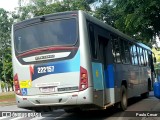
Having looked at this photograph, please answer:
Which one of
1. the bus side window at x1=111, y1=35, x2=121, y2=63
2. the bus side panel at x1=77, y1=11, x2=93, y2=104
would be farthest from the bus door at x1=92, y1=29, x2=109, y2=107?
the bus side window at x1=111, y1=35, x2=121, y2=63

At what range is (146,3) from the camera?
1429cm

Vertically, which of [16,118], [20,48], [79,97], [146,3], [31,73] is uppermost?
[146,3]

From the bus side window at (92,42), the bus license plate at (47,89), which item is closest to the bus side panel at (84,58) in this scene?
the bus side window at (92,42)

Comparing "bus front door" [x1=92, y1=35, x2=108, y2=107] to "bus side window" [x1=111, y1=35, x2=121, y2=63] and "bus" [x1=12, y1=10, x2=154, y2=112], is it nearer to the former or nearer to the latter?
"bus" [x1=12, y1=10, x2=154, y2=112]

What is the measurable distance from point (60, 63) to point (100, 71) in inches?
57.8

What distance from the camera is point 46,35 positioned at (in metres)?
10.7

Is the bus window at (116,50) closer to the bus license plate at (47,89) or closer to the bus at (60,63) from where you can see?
the bus at (60,63)

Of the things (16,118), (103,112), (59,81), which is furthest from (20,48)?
(103,112)

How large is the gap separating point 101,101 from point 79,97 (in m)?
1.17

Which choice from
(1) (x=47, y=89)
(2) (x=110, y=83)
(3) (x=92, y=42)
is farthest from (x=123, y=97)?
(1) (x=47, y=89)

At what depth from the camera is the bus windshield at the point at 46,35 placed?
1043 cm

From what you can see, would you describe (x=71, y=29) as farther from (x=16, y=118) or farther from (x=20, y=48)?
(x=16, y=118)

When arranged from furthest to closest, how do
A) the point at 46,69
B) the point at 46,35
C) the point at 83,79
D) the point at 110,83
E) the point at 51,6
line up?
the point at 51,6 → the point at 110,83 → the point at 46,35 → the point at 46,69 → the point at 83,79

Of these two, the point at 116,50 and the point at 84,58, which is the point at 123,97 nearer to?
the point at 116,50
